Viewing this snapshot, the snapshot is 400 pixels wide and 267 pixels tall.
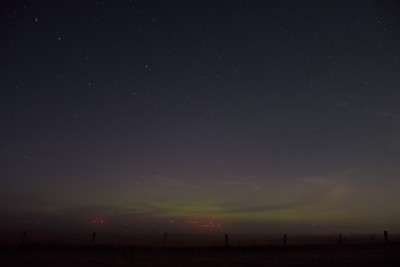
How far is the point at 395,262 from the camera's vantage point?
22453 millimetres

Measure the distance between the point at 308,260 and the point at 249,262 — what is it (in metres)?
4.05

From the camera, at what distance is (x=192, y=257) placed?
78.0ft

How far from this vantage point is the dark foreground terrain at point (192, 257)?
20.5m

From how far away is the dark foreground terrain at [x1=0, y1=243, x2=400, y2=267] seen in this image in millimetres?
20516

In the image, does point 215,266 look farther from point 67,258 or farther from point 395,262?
point 395,262

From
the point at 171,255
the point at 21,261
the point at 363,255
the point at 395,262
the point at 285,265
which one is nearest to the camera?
the point at 21,261

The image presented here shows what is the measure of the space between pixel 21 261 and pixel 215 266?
10153 mm

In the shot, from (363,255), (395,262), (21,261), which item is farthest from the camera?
(363,255)

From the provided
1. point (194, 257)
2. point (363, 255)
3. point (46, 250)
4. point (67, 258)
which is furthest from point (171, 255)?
point (363, 255)

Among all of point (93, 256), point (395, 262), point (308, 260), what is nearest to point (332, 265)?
point (308, 260)

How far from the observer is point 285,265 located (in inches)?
830

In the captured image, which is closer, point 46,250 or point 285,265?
point 285,265

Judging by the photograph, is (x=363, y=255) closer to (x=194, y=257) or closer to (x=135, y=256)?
(x=194, y=257)

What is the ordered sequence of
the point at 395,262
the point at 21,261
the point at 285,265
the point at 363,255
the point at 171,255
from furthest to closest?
the point at 363,255
the point at 171,255
the point at 395,262
the point at 285,265
the point at 21,261
